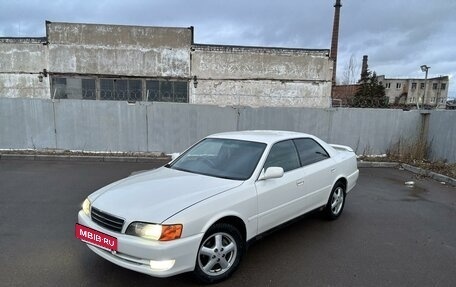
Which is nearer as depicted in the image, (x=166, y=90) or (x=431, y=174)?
(x=431, y=174)

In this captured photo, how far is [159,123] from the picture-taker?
10.5 metres

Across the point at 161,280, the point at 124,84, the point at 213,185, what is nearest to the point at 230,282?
the point at 161,280

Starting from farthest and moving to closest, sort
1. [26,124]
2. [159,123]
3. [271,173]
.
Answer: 1. [159,123]
2. [26,124]
3. [271,173]

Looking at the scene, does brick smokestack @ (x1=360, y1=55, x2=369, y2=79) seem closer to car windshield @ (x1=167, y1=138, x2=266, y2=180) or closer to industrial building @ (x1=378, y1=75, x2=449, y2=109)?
industrial building @ (x1=378, y1=75, x2=449, y2=109)

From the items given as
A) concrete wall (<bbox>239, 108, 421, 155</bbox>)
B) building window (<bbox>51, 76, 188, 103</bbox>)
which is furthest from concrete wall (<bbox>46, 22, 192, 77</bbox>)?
concrete wall (<bbox>239, 108, 421, 155</bbox>)

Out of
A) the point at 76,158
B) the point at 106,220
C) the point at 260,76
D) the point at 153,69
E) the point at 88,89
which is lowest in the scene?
the point at 76,158

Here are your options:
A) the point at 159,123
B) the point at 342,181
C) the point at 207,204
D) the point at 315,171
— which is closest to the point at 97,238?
the point at 207,204

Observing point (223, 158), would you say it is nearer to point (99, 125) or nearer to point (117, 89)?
point (99, 125)

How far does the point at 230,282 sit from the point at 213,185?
39.1 inches

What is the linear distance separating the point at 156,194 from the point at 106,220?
515 mm

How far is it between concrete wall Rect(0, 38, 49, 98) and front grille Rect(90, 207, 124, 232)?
16.3 meters

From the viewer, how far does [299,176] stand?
3953mm

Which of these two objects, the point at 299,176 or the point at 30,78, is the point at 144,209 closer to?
the point at 299,176

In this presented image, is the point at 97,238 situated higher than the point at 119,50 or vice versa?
the point at 119,50
